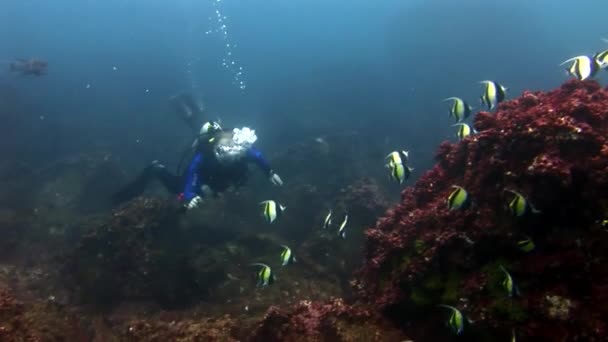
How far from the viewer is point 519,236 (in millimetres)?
5008

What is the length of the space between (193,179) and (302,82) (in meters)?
46.2

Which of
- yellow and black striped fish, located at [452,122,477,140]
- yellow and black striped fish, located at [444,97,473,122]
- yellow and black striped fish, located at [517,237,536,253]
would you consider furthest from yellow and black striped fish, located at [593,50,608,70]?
yellow and black striped fish, located at [517,237,536,253]

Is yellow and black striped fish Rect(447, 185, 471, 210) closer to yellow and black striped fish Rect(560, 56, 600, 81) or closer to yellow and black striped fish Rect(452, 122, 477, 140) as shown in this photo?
yellow and black striped fish Rect(560, 56, 600, 81)

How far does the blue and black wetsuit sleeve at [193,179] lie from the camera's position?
9492 mm

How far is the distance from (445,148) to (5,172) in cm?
2359

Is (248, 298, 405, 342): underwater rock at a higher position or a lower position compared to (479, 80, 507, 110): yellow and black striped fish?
lower

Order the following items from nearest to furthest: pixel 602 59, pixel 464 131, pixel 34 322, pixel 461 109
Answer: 1. pixel 602 59
2. pixel 34 322
3. pixel 461 109
4. pixel 464 131

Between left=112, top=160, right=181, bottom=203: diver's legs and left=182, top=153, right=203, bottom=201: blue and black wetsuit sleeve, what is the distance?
2.64m

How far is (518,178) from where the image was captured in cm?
527

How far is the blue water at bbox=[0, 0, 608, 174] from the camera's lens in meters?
31.6

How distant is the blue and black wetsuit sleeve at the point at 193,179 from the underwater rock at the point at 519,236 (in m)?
4.81

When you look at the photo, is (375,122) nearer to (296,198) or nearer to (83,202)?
(296,198)

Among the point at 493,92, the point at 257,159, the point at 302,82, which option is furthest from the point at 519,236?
the point at 302,82

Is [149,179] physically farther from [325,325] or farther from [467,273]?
[467,273]
